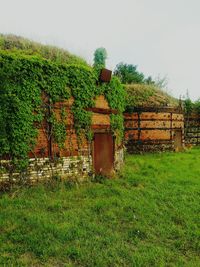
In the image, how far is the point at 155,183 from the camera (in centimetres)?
1048

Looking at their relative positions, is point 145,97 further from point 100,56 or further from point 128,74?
point 128,74

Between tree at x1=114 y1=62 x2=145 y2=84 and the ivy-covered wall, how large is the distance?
15.8m

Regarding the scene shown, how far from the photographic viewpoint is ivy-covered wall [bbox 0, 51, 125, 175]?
884cm

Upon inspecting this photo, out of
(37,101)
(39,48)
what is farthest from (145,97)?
(37,101)

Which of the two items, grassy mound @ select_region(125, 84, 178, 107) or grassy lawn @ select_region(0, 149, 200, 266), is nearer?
grassy lawn @ select_region(0, 149, 200, 266)

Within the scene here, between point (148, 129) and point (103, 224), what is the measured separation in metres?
12.5

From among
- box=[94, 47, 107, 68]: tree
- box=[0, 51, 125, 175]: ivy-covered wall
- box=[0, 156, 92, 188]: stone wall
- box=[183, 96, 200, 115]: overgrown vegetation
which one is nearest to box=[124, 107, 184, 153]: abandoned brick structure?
box=[94, 47, 107, 68]: tree

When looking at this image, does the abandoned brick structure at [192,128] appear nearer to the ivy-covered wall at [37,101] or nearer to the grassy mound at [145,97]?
the grassy mound at [145,97]

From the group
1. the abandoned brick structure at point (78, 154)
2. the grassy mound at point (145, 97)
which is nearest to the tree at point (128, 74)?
the grassy mound at point (145, 97)

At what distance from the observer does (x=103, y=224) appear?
6789 mm

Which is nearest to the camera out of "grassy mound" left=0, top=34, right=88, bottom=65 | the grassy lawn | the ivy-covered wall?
the grassy lawn

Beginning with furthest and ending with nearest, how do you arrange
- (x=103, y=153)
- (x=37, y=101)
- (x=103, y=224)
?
(x=103, y=153), (x=37, y=101), (x=103, y=224)

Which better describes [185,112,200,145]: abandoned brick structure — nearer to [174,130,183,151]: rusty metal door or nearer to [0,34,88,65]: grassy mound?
[174,130,183,151]: rusty metal door

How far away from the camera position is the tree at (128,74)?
2650cm
